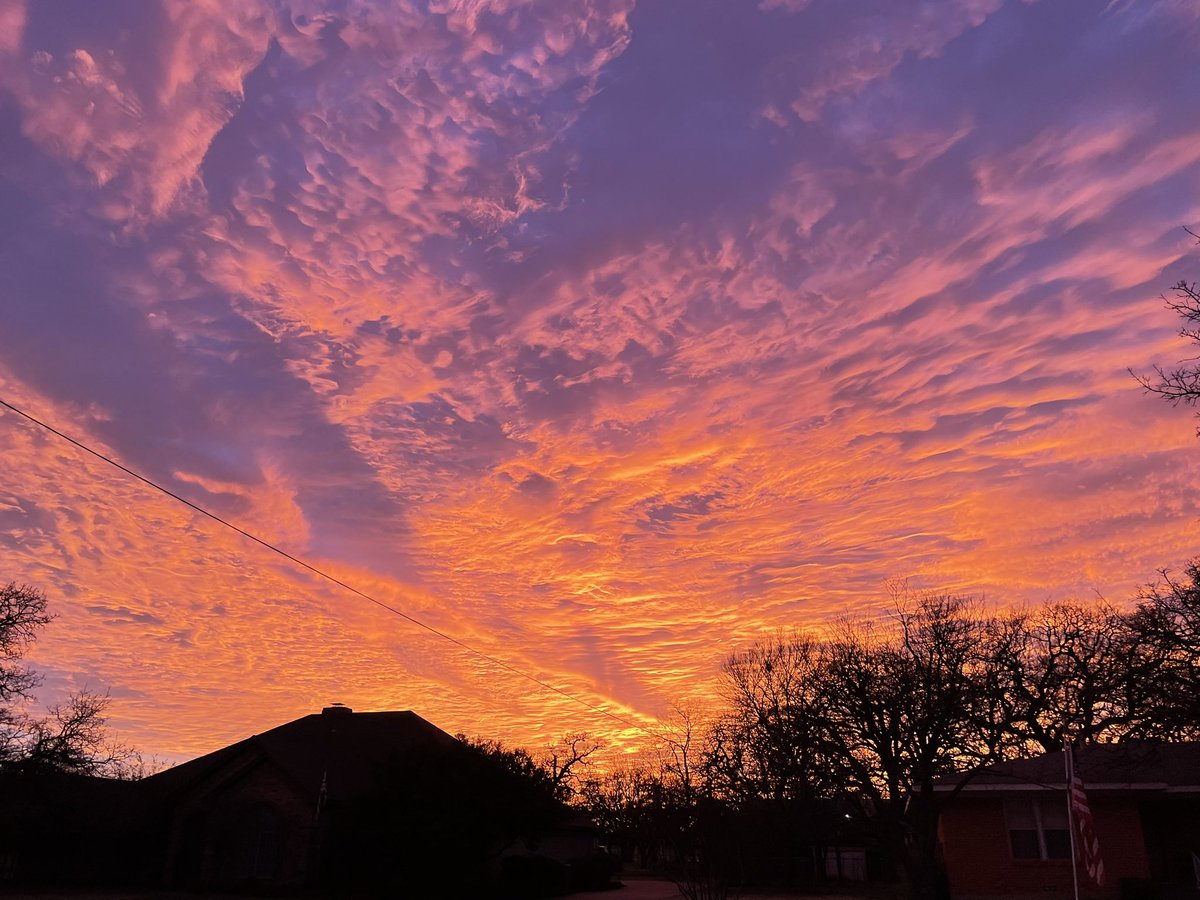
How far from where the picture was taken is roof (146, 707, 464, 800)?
40719 mm

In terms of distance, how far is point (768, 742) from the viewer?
130ft

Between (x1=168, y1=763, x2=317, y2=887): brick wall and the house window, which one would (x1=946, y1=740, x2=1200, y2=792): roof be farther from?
(x1=168, y1=763, x2=317, y2=887): brick wall

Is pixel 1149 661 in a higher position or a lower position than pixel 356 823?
higher

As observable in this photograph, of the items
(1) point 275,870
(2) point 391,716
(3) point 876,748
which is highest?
(2) point 391,716

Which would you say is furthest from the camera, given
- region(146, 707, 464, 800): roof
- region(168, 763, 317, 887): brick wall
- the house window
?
region(146, 707, 464, 800): roof

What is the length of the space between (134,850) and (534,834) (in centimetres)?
2224

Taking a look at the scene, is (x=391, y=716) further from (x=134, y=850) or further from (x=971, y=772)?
(x=971, y=772)

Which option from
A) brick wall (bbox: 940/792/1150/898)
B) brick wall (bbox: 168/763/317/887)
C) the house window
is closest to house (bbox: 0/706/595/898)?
brick wall (bbox: 168/763/317/887)

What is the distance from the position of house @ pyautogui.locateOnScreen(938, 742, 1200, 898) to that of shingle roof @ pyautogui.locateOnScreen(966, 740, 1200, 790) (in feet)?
0.13

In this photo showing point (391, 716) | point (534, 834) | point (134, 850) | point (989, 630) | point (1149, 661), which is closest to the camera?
point (1149, 661)

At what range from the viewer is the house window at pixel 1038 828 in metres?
31.2

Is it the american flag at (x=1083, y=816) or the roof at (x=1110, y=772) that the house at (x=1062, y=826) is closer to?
the roof at (x=1110, y=772)

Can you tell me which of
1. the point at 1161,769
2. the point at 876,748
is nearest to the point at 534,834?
the point at 876,748

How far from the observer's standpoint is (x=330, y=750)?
153ft
